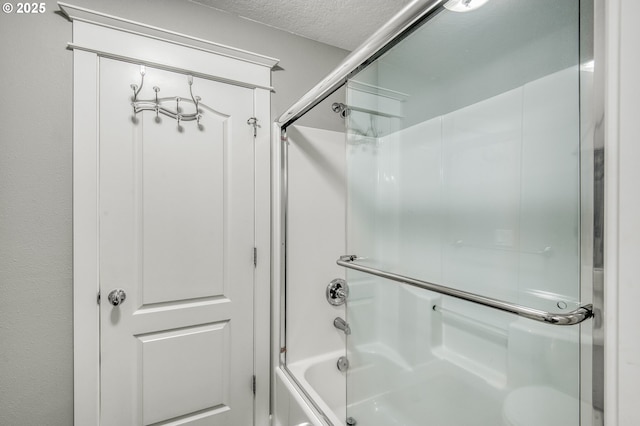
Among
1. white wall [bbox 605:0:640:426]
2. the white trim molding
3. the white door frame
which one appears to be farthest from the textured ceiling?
white wall [bbox 605:0:640:426]

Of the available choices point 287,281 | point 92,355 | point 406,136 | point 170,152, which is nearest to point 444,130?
point 406,136

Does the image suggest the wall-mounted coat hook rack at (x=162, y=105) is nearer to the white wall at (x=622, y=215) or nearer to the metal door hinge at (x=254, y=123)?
the metal door hinge at (x=254, y=123)

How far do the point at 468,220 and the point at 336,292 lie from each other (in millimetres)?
934

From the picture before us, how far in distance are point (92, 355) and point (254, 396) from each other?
2.48 feet

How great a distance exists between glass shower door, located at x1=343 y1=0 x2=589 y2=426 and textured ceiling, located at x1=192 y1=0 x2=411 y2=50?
1.87ft

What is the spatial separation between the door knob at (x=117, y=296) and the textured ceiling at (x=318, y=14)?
4.51ft

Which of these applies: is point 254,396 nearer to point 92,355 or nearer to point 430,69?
point 92,355

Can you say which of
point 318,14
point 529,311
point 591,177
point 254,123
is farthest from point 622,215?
point 318,14

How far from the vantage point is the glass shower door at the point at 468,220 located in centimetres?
74

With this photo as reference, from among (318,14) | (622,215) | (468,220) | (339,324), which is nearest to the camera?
(622,215)

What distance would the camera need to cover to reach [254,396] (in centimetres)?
149

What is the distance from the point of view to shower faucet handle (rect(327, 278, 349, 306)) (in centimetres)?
170

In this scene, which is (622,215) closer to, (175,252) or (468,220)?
(468,220)

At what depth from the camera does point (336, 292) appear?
1.72m
